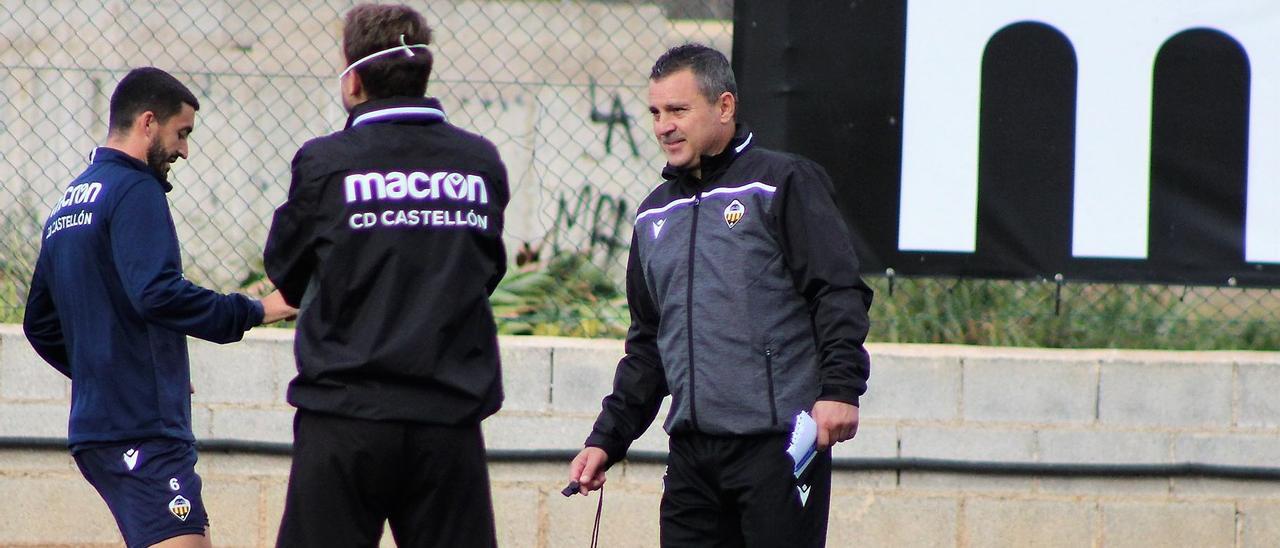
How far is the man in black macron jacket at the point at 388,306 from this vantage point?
300cm

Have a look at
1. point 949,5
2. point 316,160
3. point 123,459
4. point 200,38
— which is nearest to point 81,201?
point 123,459

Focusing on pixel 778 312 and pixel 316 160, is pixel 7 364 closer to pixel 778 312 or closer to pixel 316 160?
pixel 316 160

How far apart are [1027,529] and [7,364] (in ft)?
12.8

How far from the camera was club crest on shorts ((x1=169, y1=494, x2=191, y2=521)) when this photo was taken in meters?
3.84

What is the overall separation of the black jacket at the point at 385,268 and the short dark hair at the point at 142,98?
43.3 inches

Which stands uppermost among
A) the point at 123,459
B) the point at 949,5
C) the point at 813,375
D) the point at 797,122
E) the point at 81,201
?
the point at 949,5

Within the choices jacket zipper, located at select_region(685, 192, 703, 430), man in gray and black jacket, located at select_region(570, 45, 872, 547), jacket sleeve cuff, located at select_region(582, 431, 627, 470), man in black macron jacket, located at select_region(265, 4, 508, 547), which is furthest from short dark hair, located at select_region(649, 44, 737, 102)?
jacket sleeve cuff, located at select_region(582, 431, 627, 470)

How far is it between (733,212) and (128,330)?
1.71 metres

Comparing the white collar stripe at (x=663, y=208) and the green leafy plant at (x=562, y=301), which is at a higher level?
the white collar stripe at (x=663, y=208)

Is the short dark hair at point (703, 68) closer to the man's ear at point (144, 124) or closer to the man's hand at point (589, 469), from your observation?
the man's hand at point (589, 469)

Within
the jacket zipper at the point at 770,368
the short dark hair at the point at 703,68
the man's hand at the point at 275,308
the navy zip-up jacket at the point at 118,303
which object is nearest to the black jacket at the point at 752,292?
the jacket zipper at the point at 770,368

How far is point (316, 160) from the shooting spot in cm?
302

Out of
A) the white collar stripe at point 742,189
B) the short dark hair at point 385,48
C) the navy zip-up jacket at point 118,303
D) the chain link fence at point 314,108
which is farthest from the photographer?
the chain link fence at point 314,108

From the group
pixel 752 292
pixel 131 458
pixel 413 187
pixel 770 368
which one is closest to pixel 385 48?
pixel 413 187
